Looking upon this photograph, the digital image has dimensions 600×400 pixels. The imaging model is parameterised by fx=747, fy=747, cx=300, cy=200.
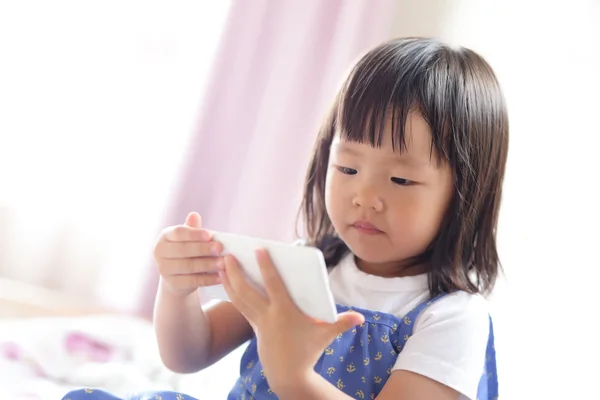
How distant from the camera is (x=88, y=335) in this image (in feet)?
4.68

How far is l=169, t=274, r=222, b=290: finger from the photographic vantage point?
0.95 meters

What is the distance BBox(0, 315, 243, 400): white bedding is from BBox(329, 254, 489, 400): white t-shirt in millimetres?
408

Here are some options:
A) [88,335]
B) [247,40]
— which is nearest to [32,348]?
[88,335]

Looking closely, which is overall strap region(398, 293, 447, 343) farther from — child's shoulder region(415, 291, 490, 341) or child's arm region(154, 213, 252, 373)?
child's arm region(154, 213, 252, 373)

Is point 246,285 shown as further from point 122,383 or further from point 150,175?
point 150,175

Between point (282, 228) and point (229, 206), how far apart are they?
14 cm

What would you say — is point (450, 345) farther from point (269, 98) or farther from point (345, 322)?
point (269, 98)

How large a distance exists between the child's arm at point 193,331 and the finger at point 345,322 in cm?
31

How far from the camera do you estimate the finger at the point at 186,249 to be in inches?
34.7

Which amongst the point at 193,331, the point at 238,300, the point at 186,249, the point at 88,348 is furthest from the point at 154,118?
the point at 238,300

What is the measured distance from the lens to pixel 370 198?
0.98 m

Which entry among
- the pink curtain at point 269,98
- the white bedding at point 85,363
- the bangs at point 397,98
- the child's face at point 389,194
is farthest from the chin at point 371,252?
the pink curtain at point 269,98

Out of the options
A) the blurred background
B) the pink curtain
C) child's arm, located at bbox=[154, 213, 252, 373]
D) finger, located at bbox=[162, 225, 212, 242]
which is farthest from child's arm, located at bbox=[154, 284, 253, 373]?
the pink curtain

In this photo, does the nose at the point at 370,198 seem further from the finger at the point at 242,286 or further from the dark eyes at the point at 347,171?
the finger at the point at 242,286
